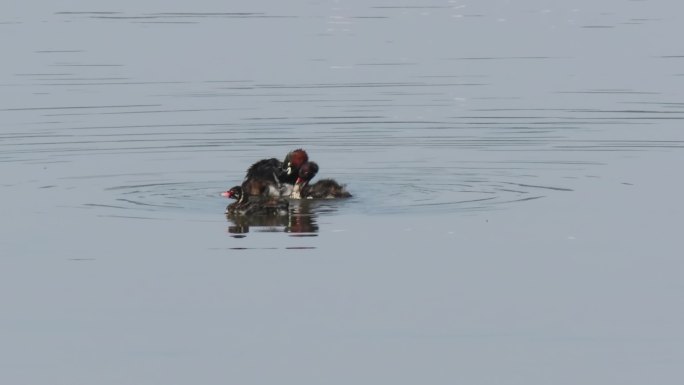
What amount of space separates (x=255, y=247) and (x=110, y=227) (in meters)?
1.51

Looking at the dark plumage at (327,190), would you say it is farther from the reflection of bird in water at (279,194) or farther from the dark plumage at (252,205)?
the dark plumage at (252,205)

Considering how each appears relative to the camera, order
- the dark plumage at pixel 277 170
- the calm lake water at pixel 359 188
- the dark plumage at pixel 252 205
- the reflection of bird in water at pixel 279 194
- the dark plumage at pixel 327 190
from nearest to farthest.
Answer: the calm lake water at pixel 359 188 → the reflection of bird in water at pixel 279 194 → the dark plumage at pixel 252 205 → the dark plumage at pixel 327 190 → the dark plumage at pixel 277 170

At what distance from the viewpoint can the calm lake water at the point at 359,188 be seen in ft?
36.0

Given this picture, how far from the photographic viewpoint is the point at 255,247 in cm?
1425

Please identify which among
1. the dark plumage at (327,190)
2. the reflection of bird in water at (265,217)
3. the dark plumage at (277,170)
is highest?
the dark plumage at (277,170)

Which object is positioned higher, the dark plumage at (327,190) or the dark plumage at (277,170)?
the dark plumage at (277,170)

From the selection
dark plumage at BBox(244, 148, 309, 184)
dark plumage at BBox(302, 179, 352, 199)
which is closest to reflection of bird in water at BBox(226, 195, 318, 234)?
dark plumage at BBox(302, 179, 352, 199)

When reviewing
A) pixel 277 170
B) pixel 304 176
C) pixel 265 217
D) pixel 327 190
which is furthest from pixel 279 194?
pixel 265 217

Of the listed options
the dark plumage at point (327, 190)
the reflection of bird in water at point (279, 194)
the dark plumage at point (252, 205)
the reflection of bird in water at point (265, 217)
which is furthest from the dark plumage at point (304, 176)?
the dark plumage at point (252, 205)

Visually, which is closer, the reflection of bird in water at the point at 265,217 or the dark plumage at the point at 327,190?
the reflection of bird in water at the point at 265,217

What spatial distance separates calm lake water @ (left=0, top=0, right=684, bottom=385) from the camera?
11.0 metres

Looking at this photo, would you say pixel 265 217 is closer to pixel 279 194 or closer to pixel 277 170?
pixel 279 194

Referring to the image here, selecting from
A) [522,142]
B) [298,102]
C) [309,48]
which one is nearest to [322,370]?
[522,142]

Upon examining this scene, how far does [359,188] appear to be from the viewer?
17.4 metres
